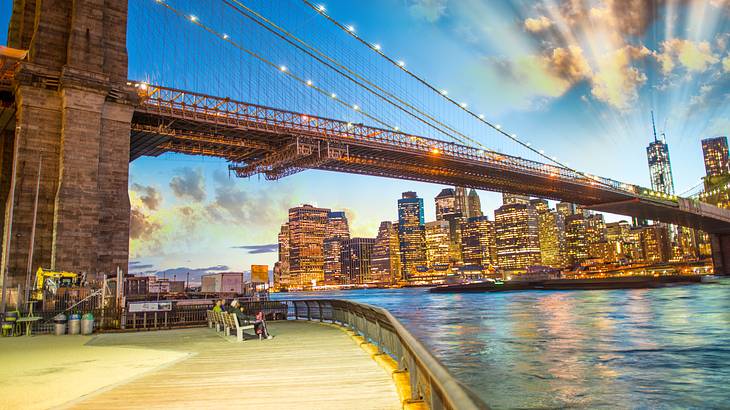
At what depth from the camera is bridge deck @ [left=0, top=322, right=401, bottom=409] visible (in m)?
6.01

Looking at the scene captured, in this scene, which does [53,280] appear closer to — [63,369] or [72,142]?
[72,142]

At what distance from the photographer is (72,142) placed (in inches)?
1093

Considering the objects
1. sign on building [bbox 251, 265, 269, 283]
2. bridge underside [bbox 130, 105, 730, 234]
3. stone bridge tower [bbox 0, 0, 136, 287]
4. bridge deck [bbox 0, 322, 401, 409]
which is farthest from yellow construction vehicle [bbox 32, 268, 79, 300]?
bridge underside [bbox 130, 105, 730, 234]

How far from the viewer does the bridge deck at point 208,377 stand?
6.01 metres

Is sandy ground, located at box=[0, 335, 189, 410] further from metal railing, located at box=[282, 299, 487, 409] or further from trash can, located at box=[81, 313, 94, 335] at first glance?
metal railing, located at box=[282, 299, 487, 409]

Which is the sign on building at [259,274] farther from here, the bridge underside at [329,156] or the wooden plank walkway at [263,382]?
the wooden plank walkway at [263,382]

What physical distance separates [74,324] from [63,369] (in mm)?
9198

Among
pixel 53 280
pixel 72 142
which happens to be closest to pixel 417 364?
pixel 53 280

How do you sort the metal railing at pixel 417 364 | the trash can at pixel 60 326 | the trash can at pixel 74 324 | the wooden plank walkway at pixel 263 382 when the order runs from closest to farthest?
the metal railing at pixel 417 364, the wooden plank walkway at pixel 263 382, the trash can at pixel 60 326, the trash can at pixel 74 324

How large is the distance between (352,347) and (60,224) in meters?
22.1

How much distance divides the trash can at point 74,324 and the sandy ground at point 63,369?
3.20 meters

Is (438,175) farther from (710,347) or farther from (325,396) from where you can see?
(325,396)

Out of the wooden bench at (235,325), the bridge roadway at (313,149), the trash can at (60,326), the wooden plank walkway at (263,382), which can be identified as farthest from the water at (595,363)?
the bridge roadway at (313,149)

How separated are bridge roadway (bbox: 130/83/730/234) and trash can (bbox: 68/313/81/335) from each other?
2094cm
